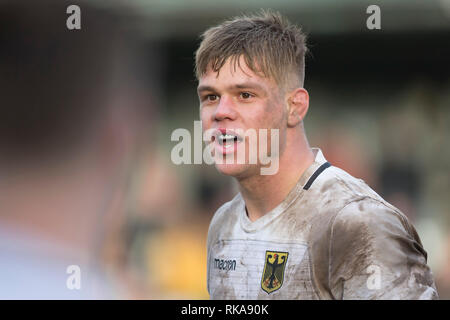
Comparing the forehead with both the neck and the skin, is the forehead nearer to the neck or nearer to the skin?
Result: the skin

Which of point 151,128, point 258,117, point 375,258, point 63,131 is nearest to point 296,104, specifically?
point 258,117

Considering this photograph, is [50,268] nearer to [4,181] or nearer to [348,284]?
[4,181]

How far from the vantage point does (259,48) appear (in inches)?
122

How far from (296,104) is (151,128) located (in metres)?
5.88

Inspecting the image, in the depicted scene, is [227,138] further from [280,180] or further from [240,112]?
[280,180]

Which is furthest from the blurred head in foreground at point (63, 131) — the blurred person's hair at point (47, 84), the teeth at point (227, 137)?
the teeth at point (227, 137)

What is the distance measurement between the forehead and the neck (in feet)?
1.21

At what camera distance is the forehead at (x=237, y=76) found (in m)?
3.02

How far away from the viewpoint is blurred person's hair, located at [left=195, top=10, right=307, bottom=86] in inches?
121

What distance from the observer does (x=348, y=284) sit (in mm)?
2658

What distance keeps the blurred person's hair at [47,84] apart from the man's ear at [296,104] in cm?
607

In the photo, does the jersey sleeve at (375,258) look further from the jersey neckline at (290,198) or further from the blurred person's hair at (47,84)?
the blurred person's hair at (47,84)

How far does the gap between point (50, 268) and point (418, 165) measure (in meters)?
5.48
